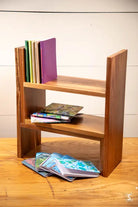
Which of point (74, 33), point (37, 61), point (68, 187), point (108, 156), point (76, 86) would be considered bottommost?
point (68, 187)

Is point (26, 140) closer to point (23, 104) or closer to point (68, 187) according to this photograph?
point (23, 104)

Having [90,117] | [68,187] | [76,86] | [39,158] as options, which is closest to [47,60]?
[76,86]

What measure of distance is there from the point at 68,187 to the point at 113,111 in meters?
0.41

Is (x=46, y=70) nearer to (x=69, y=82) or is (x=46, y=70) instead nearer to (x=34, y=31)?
(x=69, y=82)

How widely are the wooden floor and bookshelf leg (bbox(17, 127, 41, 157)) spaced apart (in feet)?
0.19

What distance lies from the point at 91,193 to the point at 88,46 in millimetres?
1386

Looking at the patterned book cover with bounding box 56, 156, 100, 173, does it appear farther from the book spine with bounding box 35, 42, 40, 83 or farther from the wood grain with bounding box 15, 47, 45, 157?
the book spine with bounding box 35, 42, 40, 83

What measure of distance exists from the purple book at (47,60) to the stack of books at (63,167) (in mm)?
395

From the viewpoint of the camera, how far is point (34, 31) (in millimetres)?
2668

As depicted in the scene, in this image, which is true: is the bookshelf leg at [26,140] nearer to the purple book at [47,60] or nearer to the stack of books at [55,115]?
the stack of books at [55,115]

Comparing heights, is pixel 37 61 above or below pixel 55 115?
above

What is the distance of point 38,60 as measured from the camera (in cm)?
182

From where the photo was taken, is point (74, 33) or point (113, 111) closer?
point (113, 111)

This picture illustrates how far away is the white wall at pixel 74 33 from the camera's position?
2617mm
